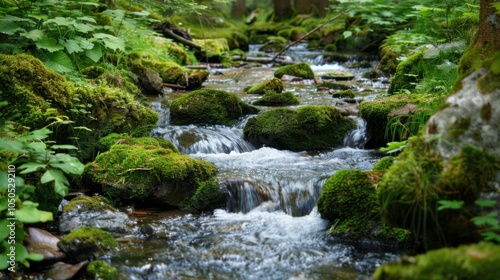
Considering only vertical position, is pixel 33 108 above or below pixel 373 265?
above

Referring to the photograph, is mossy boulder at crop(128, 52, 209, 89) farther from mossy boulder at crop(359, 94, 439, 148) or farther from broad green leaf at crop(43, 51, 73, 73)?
mossy boulder at crop(359, 94, 439, 148)

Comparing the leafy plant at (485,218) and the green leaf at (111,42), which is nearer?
the leafy plant at (485,218)

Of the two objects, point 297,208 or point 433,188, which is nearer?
point 433,188

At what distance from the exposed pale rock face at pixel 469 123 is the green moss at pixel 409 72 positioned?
4344 millimetres

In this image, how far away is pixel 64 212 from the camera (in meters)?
4.45

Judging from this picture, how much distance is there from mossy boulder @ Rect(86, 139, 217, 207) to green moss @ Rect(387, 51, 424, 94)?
4.03 metres

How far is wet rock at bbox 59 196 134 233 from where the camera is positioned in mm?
4340

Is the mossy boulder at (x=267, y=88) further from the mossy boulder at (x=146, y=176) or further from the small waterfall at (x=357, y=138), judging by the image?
the mossy boulder at (x=146, y=176)

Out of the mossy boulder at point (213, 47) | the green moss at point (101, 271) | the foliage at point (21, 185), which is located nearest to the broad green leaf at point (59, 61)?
the foliage at point (21, 185)

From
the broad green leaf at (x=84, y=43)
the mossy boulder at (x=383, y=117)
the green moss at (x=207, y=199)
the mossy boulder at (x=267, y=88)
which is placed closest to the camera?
the green moss at (x=207, y=199)

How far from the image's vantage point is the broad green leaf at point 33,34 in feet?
19.3

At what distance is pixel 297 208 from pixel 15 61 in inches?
127

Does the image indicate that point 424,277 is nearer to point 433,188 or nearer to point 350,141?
point 433,188

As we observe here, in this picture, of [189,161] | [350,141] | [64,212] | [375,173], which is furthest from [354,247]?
[350,141]
